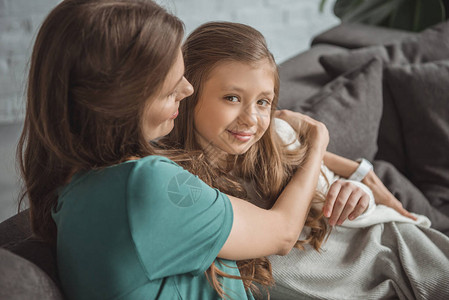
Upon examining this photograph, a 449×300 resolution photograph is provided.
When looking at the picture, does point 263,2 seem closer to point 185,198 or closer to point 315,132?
point 315,132

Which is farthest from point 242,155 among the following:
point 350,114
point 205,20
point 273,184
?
point 205,20

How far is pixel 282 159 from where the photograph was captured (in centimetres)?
115

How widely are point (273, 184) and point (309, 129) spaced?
0.21m

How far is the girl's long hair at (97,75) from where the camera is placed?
2.39 feet

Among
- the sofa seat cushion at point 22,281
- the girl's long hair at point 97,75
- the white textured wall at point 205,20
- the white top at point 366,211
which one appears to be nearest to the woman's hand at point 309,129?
the white top at point 366,211

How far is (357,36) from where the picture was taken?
7.43ft

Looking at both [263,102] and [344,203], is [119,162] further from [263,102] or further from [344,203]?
[344,203]

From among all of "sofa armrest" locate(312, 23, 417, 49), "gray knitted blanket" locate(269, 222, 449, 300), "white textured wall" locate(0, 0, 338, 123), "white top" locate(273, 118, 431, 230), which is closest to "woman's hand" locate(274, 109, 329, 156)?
"white top" locate(273, 118, 431, 230)

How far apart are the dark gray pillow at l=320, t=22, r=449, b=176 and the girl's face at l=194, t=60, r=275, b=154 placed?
0.81 meters

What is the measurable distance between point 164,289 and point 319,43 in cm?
173

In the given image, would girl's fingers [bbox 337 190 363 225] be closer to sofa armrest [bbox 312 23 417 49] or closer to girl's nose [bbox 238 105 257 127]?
girl's nose [bbox 238 105 257 127]

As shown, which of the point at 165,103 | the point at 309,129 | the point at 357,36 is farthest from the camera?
A: the point at 357,36

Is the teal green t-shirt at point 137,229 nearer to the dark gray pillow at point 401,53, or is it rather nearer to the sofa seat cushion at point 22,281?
the sofa seat cushion at point 22,281

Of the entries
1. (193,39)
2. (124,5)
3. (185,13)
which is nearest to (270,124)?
(193,39)
